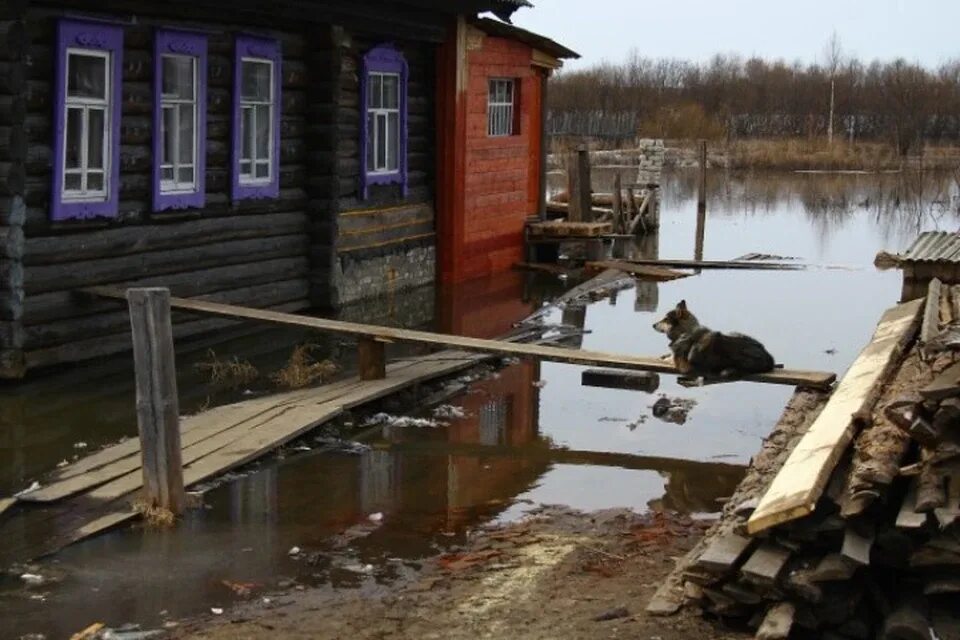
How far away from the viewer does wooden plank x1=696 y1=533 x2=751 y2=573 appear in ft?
20.7

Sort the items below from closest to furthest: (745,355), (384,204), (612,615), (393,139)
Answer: (612,615)
(745,355)
(384,204)
(393,139)

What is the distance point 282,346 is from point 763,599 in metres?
9.08

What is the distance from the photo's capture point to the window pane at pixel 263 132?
1616cm

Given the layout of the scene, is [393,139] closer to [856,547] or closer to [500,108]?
[500,108]

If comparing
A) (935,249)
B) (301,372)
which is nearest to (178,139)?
(301,372)

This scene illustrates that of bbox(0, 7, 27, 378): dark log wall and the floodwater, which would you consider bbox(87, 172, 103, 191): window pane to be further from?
the floodwater

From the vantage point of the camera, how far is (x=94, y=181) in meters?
13.2

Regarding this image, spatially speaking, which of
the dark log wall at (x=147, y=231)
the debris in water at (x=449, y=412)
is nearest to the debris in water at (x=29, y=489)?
the dark log wall at (x=147, y=231)

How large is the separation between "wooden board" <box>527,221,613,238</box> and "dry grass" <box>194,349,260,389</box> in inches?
425

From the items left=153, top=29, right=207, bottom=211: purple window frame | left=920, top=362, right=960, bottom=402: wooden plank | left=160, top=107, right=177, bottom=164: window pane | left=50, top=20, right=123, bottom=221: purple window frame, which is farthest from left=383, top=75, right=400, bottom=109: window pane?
left=920, top=362, right=960, bottom=402: wooden plank

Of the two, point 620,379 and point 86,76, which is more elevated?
point 86,76

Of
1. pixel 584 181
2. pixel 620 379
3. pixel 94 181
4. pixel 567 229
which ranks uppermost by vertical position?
pixel 94 181

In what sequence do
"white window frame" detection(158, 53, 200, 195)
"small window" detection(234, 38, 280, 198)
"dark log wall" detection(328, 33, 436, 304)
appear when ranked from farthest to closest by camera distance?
"dark log wall" detection(328, 33, 436, 304), "small window" detection(234, 38, 280, 198), "white window frame" detection(158, 53, 200, 195)

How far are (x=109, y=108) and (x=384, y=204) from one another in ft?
20.0
